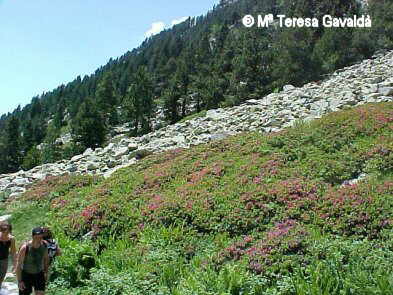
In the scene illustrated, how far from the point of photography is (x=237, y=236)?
39.2 ft

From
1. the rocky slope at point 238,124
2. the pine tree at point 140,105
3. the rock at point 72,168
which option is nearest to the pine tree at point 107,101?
the pine tree at point 140,105

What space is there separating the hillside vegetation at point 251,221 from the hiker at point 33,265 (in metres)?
1.69

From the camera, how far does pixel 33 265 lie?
29.0ft

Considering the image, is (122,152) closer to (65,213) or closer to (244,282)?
(65,213)

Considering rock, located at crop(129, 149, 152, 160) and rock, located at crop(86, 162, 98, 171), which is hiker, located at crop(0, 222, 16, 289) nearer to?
rock, located at crop(129, 149, 152, 160)

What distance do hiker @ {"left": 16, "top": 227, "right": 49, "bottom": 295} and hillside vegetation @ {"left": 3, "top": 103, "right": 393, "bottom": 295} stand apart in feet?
5.54

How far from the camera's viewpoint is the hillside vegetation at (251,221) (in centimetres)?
936

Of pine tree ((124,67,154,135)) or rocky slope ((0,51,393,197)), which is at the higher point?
pine tree ((124,67,154,135))

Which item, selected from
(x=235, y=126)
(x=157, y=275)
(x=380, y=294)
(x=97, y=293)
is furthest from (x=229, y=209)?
(x=235, y=126)

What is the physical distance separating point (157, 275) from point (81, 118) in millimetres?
74237

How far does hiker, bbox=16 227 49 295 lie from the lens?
8773 millimetres

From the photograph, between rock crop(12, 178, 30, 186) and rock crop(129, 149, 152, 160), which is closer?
A: rock crop(129, 149, 152, 160)

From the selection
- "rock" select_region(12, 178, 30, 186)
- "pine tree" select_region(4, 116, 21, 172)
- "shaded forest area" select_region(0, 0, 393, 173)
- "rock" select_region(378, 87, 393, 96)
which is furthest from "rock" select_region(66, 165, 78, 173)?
"pine tree" select_region(4, 116, 21, 172)

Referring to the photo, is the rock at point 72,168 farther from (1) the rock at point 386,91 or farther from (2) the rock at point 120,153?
(1) the rock at point 386,91
